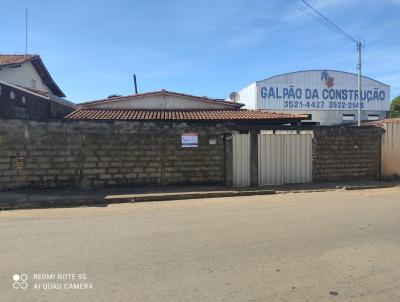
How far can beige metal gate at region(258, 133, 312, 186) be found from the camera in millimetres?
16234

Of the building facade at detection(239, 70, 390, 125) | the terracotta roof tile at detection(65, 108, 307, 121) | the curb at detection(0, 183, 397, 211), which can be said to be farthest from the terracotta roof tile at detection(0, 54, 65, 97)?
the building facade at detection(239, 70, 390, 125)

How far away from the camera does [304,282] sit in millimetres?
5137

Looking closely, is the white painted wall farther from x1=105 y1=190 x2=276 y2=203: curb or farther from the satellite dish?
x1=105 y1=190 x2=276 y2=203: curb

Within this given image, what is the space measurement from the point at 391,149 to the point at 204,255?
14.8 meters

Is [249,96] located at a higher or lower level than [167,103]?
higher

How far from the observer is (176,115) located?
21.6 meters

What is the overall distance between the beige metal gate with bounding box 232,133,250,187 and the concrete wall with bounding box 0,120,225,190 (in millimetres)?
491

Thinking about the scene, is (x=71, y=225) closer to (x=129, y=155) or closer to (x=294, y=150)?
(x=129, y=155)

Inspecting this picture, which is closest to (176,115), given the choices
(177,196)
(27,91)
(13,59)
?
(27,91)

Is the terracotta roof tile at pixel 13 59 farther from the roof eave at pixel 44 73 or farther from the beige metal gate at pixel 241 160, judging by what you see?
the beige metal gate at pixel 241 160

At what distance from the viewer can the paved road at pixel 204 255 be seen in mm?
4848

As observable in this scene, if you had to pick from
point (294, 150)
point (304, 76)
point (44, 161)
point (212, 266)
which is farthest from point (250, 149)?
point (304, 76)

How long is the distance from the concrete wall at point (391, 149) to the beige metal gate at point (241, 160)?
21.2 feet

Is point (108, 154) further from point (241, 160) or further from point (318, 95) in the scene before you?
point (318, 95)
